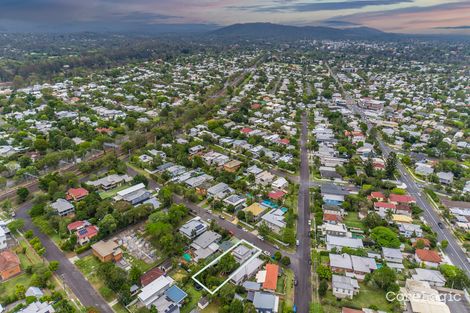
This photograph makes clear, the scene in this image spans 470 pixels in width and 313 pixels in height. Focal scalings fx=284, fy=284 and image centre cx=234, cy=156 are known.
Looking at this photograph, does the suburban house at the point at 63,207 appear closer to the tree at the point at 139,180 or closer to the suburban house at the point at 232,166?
the tree at the point at 139,180

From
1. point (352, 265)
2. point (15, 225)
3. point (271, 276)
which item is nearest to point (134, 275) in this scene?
point (271, 276)

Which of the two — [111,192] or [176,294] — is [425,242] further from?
[111,192]

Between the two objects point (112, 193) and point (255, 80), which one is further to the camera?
point (255, 80)

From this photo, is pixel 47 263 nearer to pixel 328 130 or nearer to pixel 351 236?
pixel 351 236

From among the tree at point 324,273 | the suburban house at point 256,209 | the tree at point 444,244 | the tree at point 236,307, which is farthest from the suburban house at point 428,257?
the tree at point 236,307

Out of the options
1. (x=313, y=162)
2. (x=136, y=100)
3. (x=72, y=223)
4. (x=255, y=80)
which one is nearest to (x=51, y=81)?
(x=136, y=100)
